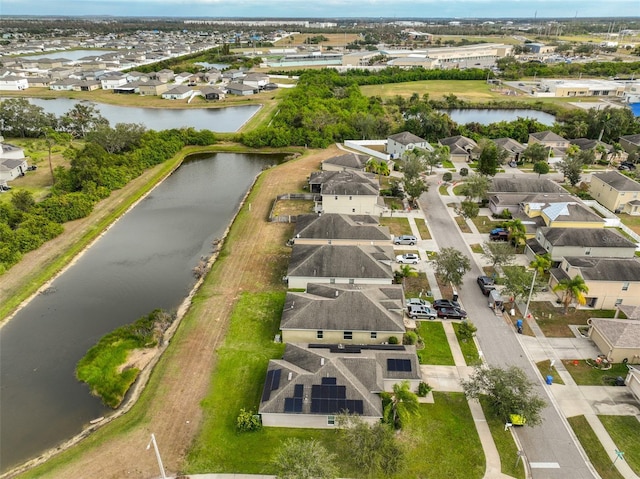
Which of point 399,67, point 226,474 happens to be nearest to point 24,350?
point 226,474

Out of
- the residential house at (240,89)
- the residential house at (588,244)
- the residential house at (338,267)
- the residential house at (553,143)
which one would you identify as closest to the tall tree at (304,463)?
the residential house at (338,267)

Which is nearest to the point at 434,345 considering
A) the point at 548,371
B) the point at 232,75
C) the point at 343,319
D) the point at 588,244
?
Result: the point at 343,319

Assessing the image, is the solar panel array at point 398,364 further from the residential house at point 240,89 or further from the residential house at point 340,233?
the residential house at point 240,89

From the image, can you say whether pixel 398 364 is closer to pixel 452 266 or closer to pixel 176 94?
pixel 452 266

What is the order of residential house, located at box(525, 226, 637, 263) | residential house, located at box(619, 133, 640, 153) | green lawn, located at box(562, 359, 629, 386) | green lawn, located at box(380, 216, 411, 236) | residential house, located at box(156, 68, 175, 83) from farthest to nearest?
residential house, located at box(156, 68, 175, 83) < residential house, located at box(619, 133, 640, 153) < green lawn, located at box(380, 216, 411, 236) < residential house, located at box(525, 226, 637, 263) < green lawn, located at box(562, 359, 629, 386)

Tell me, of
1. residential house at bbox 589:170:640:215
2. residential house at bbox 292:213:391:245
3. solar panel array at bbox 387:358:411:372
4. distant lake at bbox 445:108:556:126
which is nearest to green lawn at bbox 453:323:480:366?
solar panel array at bbox 387:358:411:372

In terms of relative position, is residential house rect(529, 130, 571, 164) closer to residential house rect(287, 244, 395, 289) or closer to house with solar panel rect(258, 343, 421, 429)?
residential house rect(287, 244, 395, 289)
